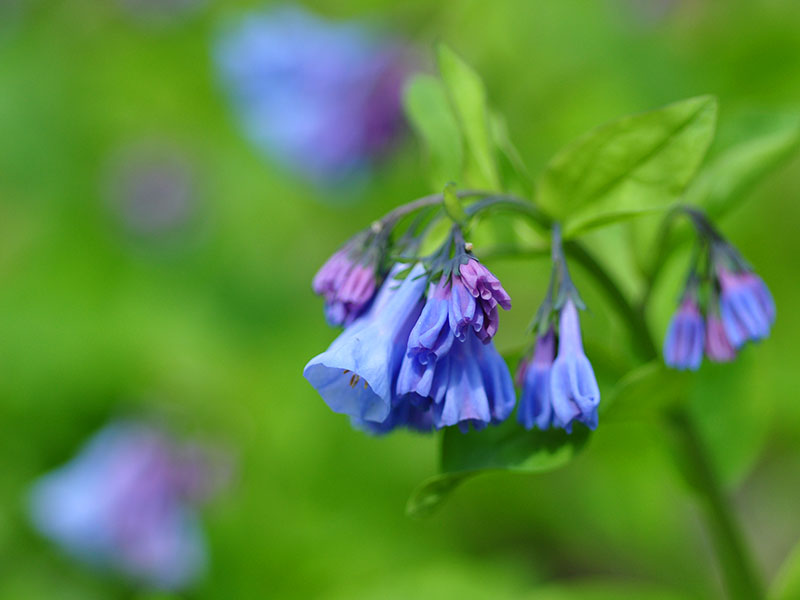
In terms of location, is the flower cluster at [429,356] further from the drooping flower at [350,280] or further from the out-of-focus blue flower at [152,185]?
the out-of-focus blue flower at [152,185]

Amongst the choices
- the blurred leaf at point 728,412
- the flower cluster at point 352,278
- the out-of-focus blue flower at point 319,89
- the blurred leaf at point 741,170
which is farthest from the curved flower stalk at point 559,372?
the out-of-focus blue flower at point 319,89

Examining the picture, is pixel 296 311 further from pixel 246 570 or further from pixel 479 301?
pixel 479 301

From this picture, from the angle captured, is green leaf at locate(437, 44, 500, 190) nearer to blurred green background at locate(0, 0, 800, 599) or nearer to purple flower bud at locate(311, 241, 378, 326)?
purple flower bud at locate(311, 241, 378, 326)

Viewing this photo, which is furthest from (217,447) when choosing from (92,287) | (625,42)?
(625,42)

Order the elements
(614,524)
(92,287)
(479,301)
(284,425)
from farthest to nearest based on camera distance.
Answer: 1. (92,287)
2. (284,425)
3. (614,524)
4. (479,301)

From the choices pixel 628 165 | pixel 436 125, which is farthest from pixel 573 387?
pixel 436 125
